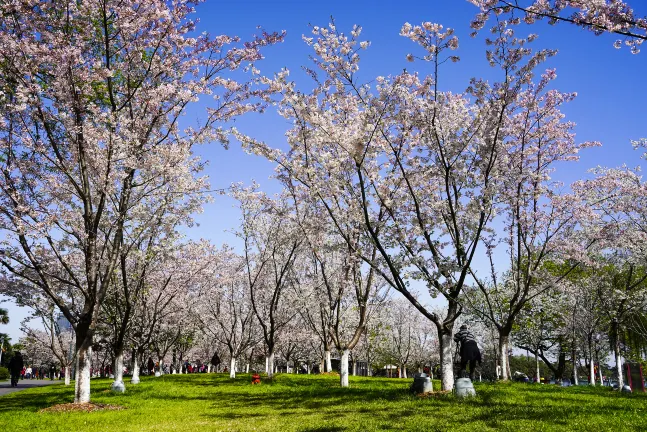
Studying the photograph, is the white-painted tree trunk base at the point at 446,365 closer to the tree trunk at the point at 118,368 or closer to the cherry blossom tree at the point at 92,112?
the cherry blossom tree at the point at 92,112

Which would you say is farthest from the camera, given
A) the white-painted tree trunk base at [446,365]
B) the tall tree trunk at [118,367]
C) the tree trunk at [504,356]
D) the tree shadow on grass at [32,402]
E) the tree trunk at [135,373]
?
the tree trunk at [135,373]

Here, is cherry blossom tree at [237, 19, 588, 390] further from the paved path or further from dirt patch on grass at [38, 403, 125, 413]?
the paved path

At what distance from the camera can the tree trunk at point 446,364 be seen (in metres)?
14.2

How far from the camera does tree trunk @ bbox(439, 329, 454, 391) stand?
A: 1421cm

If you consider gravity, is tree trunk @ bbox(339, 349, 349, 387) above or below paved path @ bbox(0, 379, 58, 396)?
A: above

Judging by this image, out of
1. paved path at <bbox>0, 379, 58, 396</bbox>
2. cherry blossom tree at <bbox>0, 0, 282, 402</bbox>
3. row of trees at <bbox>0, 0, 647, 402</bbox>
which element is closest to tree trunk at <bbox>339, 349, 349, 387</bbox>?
row of trees at <bbox>0, 0, 647, 402</bbox>

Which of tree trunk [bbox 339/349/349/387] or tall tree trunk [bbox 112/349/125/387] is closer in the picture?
tree trunk [bbox 339/349/349/387]

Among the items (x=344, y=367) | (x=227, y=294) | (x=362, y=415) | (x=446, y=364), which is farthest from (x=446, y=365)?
(x=227, y=294)

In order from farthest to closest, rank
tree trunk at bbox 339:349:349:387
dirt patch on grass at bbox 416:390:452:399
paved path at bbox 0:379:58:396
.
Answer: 1. paved path at bbox 0:379:58:396
2. tree trunk at bbox 339:349:349:387
3. dirt patch on grass at bbox 416:390:452:399

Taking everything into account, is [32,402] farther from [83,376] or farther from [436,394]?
[436,394]

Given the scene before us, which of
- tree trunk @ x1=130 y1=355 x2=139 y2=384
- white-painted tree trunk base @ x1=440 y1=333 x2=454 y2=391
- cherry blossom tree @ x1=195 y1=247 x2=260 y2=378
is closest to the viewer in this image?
white-painted tree trunk base @ x1=440 y1=333 x2=454 y2=391

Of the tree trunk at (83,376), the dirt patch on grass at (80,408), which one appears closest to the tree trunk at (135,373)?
the tree trunk at (83,376)

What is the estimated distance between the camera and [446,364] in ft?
46.8

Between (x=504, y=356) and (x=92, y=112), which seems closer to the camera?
(x=92, y=112)
